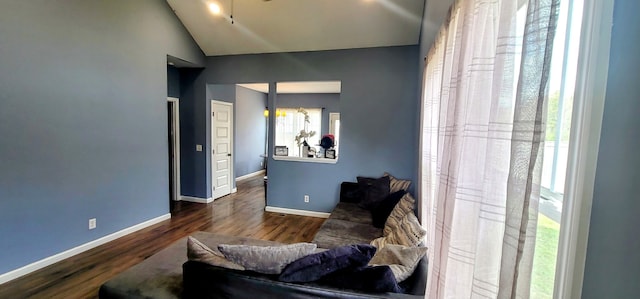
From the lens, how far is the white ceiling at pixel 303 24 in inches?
147

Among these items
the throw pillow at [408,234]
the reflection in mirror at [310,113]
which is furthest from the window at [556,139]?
the reflection in mirror at [310,113]

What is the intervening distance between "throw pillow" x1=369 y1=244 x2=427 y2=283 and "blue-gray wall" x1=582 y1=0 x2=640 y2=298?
3.47 ft

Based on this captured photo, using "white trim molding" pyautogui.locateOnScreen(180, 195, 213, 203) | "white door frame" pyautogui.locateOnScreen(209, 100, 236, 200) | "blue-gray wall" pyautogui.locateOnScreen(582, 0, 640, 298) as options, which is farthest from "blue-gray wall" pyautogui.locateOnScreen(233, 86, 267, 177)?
"blue-gray wall" pyautogui.locateOnScreen(582, 0, 640, 298)

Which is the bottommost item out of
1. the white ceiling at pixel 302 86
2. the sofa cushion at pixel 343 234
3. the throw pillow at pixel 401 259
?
the sofa cushion at pixel 343 234

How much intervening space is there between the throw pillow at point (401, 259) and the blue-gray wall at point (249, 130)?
6051 millimetres

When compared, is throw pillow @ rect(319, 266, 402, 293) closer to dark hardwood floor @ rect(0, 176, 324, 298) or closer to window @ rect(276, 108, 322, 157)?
dark hardwood floor @ rect(0, 176, 324, 298)

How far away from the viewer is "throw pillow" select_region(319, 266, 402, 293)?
1347 millimetres

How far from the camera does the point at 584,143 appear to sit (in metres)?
0.58

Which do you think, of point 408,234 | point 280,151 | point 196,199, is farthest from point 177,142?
point 408,234

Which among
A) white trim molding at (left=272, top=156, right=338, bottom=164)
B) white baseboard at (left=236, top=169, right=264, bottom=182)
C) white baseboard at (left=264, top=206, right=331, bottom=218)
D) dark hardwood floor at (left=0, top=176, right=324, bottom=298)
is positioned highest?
white trim molding at (left=272, top=156, right=338, bottom=164)

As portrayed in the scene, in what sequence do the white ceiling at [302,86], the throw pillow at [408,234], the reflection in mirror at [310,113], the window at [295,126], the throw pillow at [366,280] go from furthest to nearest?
the window at [295,126] < the reflection in mirror at [310,113] < the white ceiling at [302,86] < the throw pillow at [408,234] < the throw pillow at [366,280]

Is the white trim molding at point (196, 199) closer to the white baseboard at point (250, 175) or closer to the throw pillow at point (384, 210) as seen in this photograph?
the white baseboard at point (250, 175)

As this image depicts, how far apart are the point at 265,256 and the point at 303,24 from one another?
140 inches

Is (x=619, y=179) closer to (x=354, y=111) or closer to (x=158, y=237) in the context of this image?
(x=354, y=111)
